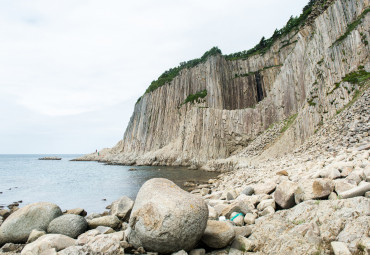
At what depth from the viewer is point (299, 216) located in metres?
4.78

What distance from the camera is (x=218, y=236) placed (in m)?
4.78

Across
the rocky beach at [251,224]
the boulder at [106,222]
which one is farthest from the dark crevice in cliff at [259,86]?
the boulder at [106,222]

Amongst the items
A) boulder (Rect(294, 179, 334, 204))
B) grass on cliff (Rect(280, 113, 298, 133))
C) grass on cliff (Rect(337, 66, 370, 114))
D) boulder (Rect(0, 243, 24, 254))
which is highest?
grass on cliff (Rect(337, 66, 370, 114))

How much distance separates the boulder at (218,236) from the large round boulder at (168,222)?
0.28 m

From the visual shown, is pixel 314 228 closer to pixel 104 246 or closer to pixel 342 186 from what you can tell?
pixel 342 186

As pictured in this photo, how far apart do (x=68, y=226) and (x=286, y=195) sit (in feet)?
21.6

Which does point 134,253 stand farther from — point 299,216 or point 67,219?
point 67,219

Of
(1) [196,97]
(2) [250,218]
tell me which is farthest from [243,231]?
(1) [196,97]

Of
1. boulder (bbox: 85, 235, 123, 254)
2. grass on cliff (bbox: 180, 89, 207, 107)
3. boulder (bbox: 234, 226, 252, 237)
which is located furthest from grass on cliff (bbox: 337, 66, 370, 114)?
grass on cliff (bbox: 180, 89, 207, 107)

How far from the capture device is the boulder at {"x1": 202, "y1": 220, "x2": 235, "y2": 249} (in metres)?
4.76

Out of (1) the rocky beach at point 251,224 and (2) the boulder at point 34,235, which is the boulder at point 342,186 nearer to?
(1) the rocky beach at point 251,224

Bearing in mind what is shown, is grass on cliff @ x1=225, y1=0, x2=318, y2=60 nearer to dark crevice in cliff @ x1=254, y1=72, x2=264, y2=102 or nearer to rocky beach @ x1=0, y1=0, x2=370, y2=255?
rocky beach @ x1=0, y1=0, x2=370, y2=255

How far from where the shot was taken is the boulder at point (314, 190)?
5.26 metres

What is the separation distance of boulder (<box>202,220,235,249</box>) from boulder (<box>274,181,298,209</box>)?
1.77 m
